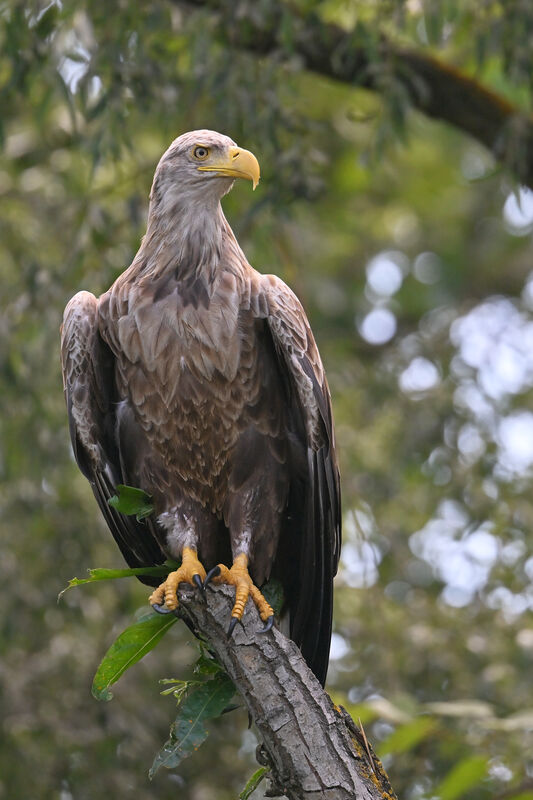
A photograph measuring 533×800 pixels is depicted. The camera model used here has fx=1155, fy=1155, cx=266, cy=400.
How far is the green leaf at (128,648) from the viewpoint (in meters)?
4.27

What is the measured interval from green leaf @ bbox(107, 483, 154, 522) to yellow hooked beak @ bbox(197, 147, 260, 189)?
1.32 meters

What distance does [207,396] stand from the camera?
4.57 m

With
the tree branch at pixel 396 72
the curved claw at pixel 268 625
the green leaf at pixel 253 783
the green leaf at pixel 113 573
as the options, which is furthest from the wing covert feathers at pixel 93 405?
the tree branch at pixel 396 72

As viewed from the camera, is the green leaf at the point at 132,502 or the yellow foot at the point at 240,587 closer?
the yellow foot at the point at 240,587

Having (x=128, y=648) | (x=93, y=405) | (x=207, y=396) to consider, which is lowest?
(x=128, y=648)

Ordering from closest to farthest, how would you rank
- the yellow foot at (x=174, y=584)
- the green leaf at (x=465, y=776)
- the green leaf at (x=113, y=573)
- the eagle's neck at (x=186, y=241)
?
the green leaf at (x=113, y=573) < the yellow foot at (x=174, y=584) < the eagle's neck at (x=186, y=241) < the green leaf at (x=465, y=776)

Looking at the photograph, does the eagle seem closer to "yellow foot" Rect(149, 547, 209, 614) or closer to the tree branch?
"yellow foot" Rect(149, 547, 209, 614)

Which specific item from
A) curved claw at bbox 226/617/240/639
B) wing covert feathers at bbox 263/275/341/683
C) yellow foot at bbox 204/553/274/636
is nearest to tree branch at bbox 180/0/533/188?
wing covert feathers at bbox 263/275/341/683

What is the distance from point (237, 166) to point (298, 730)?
87.3 inches

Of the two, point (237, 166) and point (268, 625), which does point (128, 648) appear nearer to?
point (268, 625)

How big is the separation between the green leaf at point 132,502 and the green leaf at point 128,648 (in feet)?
1.58

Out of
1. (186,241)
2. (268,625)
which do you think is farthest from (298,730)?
(186,241)

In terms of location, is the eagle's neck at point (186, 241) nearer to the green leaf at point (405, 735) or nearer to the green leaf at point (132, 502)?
the green leaf at point (132, 502)

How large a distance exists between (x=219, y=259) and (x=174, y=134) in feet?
8.55
